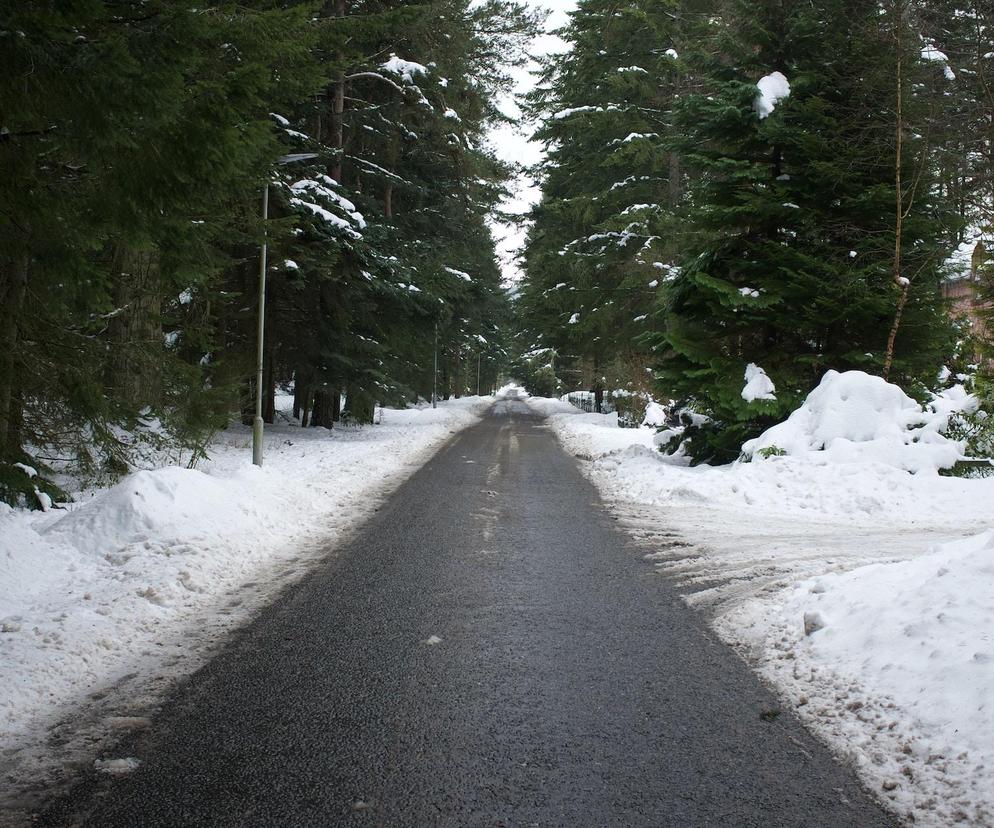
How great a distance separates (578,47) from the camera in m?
24.8

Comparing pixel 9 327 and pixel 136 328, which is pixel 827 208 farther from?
pixel 9 327

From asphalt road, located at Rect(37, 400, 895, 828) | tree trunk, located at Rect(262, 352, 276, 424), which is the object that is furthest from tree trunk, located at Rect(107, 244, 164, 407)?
tree trunk, located at Rect(262, 352, 276, 424)

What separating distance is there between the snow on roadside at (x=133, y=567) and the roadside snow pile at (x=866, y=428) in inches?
286

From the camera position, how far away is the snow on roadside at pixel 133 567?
4.14 metres

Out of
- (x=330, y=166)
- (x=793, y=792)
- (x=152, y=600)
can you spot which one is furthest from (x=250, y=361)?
(x=793, y=792)

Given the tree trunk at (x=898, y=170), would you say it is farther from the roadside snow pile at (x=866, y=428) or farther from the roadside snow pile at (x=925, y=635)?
the roadside snow pile at (x=925, y=635)

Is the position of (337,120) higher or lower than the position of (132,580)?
higher

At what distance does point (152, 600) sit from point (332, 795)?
3178mm

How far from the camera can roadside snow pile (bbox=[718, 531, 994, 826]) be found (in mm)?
3092

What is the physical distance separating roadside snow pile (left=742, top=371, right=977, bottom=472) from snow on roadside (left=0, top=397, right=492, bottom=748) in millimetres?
7269

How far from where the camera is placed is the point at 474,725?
3.61m

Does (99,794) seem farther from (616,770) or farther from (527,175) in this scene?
(527,175)

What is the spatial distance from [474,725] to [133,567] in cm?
395

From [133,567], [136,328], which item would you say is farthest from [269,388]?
[133,567]
